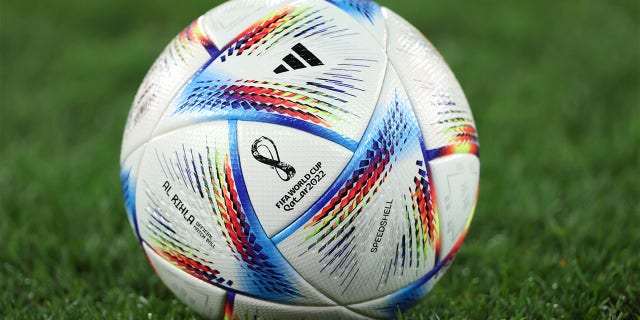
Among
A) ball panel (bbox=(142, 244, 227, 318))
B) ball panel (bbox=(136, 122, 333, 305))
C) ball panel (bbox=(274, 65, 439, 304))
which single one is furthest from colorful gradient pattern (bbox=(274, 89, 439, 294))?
ball panel (bbox=(142, 244, 227, 318))

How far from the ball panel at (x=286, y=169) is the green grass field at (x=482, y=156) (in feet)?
2.88

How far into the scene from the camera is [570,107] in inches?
230

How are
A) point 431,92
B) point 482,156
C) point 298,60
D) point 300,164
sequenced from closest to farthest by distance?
point 300,164 < point 298,60 < point 431,92 < point 482,156

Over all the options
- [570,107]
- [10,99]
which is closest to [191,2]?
[10,99]

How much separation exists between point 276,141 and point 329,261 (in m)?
0.45

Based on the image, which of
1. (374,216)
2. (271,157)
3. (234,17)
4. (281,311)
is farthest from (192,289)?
(234,17)

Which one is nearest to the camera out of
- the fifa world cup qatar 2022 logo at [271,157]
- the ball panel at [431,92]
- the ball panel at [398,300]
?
the fifa world cup qatar 2022 logo at [271,157]

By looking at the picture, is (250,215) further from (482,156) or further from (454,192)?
(482,156)

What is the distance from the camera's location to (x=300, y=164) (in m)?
2.74

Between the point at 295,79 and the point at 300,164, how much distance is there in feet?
0.97

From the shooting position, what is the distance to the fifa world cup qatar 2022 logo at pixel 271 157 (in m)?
2.74

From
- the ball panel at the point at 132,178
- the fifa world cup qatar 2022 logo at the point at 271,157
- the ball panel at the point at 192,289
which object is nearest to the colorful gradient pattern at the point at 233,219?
the fifa world cup qatar 2022 logo at the point at 271,157

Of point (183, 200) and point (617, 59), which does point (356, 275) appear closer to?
point (183, 200)

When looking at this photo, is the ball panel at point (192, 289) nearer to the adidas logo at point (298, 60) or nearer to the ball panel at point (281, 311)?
the ball panel at point (281, 311)
